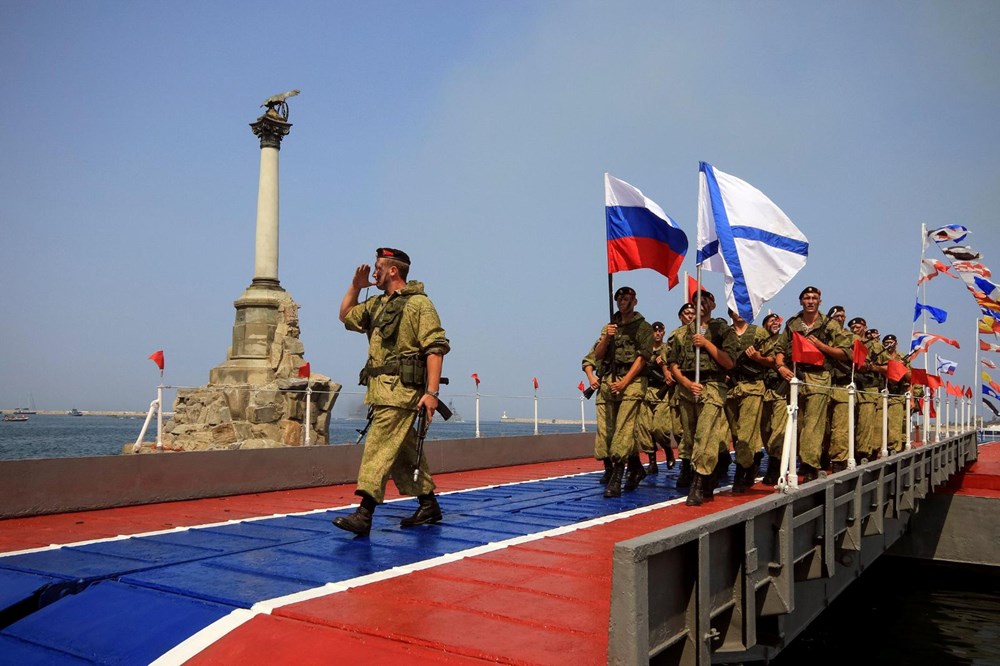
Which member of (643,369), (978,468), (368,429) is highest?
(643,369)

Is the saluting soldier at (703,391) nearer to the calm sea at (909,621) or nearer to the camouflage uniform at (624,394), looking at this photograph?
the camouflage uniform at (624,394)

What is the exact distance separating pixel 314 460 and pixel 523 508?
338 centimetres

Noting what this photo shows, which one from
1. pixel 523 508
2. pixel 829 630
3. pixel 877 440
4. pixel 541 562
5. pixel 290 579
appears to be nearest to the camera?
pixel 290 579

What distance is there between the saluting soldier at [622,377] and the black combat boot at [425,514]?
276 centimetres

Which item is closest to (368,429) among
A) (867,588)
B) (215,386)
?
(867,588)

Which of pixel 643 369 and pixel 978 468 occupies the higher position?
pixel 643 369

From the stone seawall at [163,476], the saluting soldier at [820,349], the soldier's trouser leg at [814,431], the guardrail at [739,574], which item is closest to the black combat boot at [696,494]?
the guardrail at [739,574]

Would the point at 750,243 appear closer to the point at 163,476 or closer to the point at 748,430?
the point at 748,430

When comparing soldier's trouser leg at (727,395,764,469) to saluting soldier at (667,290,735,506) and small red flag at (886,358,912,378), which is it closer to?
saluting soldier at (667,290,735,506)

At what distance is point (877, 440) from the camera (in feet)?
43.3

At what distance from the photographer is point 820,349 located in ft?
33.9

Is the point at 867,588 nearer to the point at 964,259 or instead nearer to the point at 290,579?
the point at 964,259

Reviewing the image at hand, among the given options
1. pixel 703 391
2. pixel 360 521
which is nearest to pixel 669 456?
pixel 703 391

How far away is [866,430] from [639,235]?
20.4ft
